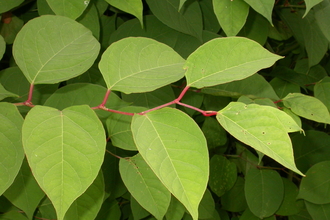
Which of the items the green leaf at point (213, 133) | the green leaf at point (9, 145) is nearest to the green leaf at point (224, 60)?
the green leaf at point (9, 145)

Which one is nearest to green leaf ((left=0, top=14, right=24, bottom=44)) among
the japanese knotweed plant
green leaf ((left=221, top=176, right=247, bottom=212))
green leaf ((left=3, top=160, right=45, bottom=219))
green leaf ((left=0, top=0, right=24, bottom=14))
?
the japanese knotweed plant

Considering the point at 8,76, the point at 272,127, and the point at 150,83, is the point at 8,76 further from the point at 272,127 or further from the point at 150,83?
the point at 272,127

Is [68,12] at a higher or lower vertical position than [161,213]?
higher

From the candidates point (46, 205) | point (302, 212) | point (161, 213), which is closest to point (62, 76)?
point (161, 213)

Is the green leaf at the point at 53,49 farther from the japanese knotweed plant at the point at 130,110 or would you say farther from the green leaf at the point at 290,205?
the green leaf at the point at 290,205

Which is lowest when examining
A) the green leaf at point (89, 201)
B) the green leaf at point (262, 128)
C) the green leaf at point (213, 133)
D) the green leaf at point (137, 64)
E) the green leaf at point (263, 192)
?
the green leaf at point (263, 192)

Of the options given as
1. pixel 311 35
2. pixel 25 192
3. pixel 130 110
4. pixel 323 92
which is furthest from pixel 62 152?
pixel 311 35

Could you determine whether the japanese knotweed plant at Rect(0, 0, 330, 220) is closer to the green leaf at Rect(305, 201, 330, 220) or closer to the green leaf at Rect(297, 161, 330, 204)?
the green leaf at Rect(297, 161, 330, 204)
